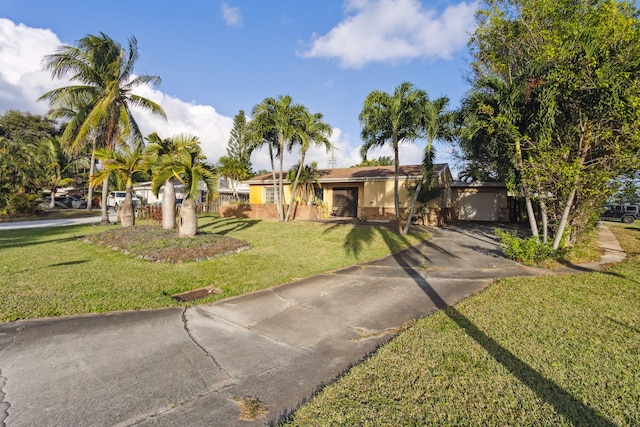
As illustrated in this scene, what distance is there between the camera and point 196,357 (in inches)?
144

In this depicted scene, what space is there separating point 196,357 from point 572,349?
4580 millimetres

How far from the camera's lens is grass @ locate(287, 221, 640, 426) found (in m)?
2.60

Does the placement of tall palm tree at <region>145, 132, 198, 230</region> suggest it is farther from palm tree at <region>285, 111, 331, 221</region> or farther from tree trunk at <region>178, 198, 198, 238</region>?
palm tree at <region>285, 111, 331, 221</region>

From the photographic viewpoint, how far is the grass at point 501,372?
103 inches

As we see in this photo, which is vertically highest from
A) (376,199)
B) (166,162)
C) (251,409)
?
(166,162)

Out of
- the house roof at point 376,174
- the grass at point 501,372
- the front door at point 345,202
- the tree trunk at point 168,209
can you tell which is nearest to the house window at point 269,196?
the house roof at point 376,174

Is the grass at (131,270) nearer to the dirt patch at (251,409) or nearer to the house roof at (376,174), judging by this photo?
the dirt patch at (251,409)

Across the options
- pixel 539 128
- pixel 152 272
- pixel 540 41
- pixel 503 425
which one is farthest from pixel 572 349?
pixel 540 41

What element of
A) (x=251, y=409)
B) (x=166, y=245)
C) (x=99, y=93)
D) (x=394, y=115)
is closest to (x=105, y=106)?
(x=99, y=93)

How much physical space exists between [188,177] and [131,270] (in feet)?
13.3

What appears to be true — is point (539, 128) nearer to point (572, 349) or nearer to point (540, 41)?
point (540, 41)

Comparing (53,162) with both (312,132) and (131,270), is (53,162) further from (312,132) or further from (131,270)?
(131,270)

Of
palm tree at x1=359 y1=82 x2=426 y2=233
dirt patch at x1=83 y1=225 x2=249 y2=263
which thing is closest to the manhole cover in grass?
dirt patch at x1=83 y1=225 x2=249 y2=263

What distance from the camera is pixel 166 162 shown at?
10.6m
